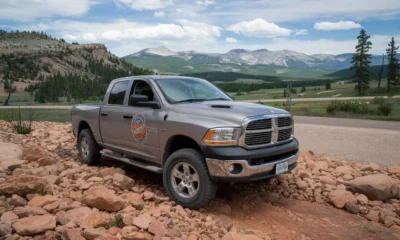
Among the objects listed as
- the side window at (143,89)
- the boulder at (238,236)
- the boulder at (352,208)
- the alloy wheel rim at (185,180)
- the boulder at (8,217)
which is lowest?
the boulder at (352,208)

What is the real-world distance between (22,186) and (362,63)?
5951cm

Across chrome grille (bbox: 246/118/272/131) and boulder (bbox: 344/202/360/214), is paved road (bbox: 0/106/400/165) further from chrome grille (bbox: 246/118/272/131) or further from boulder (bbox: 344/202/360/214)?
chrome grille (bbox: 246/118/272/131)

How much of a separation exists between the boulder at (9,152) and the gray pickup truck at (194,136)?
2408 mm

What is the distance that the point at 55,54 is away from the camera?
10775cm

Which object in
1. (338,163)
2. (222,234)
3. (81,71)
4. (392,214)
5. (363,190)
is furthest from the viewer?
(81,71)

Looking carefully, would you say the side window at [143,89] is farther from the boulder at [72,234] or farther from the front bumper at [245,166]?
the boulder at [72,234]

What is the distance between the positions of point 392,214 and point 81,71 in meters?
110

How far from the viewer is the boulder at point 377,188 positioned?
19.9ft

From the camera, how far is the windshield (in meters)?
5.82

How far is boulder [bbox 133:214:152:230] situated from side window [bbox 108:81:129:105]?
2.78 meters

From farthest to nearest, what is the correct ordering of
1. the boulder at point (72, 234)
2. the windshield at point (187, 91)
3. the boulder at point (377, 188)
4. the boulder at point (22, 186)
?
1. the boulder at point (377, 188)
2. the windshield at point (187, 91)
3. the boulder at point (22, 186)
4. the boulder at point (72, 234)

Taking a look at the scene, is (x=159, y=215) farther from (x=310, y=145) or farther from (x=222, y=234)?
(x=310, y=145)

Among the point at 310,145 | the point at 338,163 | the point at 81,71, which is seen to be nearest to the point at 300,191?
the point at 338,163

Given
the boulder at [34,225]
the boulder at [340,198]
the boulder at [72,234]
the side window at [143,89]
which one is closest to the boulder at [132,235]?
the boulder at [72,234]
